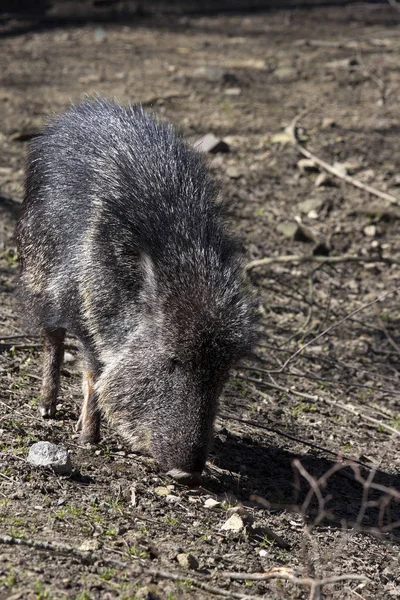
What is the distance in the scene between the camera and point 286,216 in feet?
23.4

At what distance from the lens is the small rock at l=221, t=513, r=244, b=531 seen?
11.6 feet

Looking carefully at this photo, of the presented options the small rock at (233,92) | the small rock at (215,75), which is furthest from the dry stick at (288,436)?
the small rock at (215,75)

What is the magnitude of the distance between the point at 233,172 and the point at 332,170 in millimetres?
797

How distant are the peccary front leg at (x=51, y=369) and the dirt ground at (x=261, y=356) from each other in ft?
0.27

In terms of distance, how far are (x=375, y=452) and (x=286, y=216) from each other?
2.83 m

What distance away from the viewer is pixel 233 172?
24.8 feet

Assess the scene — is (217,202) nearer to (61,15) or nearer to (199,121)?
(199,121)

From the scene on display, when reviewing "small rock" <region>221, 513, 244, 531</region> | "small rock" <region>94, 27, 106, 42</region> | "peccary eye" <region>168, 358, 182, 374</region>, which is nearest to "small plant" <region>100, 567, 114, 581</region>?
"small rock" <region>221, 513, 244, 531</region>

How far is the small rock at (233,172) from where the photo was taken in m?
7.52

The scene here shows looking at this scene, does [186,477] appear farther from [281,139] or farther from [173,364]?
[281,139]

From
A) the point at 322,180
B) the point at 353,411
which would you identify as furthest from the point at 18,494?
the point at 322,180

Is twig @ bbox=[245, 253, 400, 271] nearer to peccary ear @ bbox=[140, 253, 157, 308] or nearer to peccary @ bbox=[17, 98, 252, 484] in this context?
peccary @ bbox=[17, 98, 252, 484]

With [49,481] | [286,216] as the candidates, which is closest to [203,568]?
[49,481]

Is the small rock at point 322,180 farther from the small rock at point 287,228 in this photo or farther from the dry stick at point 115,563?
the dry stick at point 115,563
